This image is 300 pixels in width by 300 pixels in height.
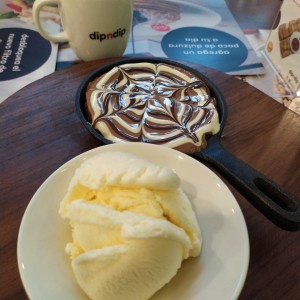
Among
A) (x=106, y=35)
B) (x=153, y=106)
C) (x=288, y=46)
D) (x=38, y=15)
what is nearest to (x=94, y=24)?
(x=106, y=35)

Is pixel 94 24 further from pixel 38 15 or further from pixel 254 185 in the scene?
pixel 254 185

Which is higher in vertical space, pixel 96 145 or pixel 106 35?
pixel 106 35

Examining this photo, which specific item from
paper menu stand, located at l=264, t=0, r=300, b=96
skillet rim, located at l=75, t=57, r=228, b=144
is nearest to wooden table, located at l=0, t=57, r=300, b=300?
skillet rim, located at l=75, t=57, r=228, b=144

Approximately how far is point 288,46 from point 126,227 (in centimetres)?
81

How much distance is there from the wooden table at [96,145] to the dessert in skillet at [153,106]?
68 mm

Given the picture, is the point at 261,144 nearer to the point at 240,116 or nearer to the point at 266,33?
the point at 240,116

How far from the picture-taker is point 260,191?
531 millimetres

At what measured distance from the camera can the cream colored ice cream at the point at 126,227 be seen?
0.39 m

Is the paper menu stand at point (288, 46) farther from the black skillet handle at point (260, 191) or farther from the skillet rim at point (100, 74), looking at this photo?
the black skillet handle at point (260, 191)

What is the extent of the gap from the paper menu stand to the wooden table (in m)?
0.16

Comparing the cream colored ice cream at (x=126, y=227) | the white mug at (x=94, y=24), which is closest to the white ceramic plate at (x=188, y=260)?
the cream colored ice cream at (x=126, y=227)

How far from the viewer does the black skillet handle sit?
498mm

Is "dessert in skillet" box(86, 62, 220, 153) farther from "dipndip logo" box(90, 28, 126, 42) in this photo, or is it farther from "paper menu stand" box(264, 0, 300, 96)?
"paper menu stand" box(264, 0, 300, 96)

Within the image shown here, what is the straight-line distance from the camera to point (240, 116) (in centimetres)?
79
